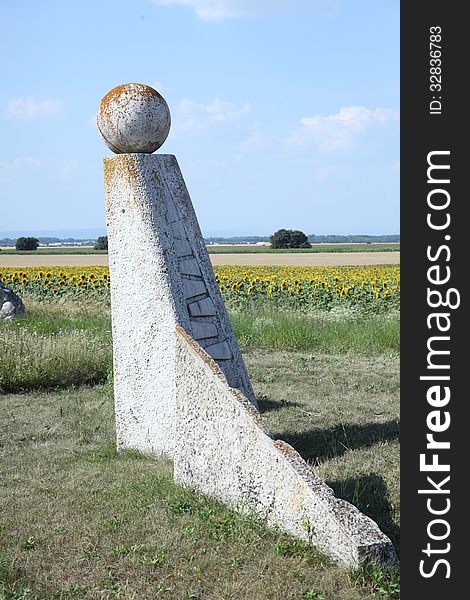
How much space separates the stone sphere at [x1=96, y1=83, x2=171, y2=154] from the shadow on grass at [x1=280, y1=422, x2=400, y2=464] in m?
2.77

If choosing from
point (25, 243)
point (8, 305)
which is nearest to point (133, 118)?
point (8, 305)

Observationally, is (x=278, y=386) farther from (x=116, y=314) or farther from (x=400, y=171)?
(x=400, y=171)

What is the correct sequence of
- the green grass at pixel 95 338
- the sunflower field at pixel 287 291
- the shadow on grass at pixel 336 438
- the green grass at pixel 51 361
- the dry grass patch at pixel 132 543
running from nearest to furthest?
1. the dry grass patch at pixel 132 543
2. the shadow on grass at pixel 336 438
3. the green grass at pixel 51 361
4. the green grass at pixel 95 338
5. the sunflower field at pixel 287 291

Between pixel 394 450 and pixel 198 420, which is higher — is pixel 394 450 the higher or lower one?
the lower one

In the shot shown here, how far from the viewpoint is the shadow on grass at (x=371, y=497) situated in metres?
4.81

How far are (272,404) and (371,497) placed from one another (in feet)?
9.50

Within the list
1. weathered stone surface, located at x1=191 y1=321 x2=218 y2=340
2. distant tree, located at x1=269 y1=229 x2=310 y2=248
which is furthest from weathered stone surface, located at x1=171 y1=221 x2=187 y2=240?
distant tree, located at x1=269 y1=229 x2=310 y2=248

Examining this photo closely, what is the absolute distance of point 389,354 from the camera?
1095 cm

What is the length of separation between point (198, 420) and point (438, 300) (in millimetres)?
2038

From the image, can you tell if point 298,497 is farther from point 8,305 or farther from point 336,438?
point 8,305

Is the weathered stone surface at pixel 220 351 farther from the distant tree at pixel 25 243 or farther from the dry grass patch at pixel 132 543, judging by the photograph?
the distant tree at pixel 25 243

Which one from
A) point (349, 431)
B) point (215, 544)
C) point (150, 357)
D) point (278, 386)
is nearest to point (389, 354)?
point (278, 386)

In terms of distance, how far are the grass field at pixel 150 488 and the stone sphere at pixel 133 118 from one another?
2547 millimetres

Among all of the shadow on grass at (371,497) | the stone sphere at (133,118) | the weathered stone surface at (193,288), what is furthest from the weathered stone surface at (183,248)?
the shadow on grass at (371,497)
